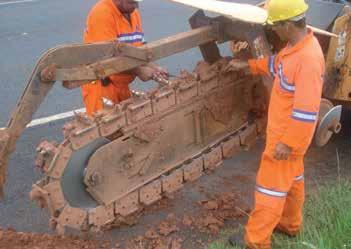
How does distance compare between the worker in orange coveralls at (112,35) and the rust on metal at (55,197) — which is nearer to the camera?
the rust on metal at (55,197)

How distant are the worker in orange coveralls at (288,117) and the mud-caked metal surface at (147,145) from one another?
0.66 metres

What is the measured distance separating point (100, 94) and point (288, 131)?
1.61 meters

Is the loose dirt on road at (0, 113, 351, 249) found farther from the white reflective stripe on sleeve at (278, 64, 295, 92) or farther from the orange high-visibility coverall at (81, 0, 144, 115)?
the white reflective stripe on sleeve at (278, 64, 295, 92)

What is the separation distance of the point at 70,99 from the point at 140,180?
355 centimetres

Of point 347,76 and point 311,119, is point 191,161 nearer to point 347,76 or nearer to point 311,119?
point 311,119

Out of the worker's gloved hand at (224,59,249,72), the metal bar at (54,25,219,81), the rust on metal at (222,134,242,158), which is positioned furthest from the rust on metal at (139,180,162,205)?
the worker's gloved hand at (224,59,249,72)

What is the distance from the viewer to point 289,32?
13.3 ft

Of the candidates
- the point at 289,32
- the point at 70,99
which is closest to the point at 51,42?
the point at 70,99

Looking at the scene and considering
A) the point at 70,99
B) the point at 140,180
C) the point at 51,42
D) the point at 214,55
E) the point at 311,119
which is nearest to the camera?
the point at 311,119

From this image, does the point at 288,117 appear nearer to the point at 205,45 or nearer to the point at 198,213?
the point at 205,45

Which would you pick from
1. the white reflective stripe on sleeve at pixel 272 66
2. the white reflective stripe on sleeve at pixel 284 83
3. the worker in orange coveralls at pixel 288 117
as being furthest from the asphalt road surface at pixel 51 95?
the white reflective stripe on sleeve at pixel 284 83

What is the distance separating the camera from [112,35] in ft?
15.4

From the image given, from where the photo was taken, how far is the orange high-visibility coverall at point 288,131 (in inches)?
153

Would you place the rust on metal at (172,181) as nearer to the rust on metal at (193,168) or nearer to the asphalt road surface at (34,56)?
the rust on metal at (193,168)
